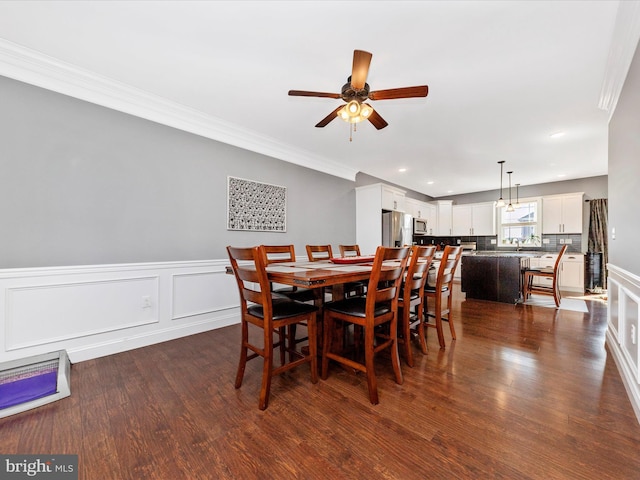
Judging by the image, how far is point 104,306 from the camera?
2.54m

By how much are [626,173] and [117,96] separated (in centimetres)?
442

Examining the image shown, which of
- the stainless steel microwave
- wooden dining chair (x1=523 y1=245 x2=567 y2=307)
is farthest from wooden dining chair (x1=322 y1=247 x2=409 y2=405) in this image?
the stainless steel microwave

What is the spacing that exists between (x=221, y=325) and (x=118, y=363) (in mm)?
1151

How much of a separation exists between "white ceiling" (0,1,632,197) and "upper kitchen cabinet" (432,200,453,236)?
393 centimetres

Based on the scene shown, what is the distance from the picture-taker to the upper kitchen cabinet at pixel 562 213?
5.79 metres

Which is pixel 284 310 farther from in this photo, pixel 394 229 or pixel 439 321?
pixel 394 229

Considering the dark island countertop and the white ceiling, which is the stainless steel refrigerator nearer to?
the dark island countertop

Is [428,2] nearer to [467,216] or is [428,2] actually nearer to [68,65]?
[68,65]

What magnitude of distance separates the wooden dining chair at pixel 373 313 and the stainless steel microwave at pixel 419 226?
473 cm

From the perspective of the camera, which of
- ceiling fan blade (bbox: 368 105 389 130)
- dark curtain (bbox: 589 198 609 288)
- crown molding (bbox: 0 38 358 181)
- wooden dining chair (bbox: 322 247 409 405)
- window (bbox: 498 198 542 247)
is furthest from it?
window (bbox: 498 198 542 247)

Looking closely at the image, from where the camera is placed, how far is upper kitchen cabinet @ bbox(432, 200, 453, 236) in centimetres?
756

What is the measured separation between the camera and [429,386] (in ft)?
6.26

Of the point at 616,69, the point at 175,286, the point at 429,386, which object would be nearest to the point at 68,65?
the point at 175,286

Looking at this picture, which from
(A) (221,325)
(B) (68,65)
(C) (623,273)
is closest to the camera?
(C) (623,273)
